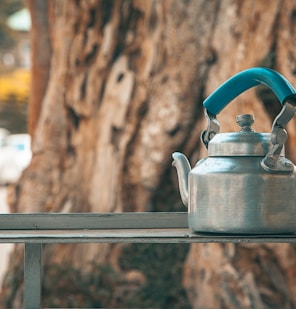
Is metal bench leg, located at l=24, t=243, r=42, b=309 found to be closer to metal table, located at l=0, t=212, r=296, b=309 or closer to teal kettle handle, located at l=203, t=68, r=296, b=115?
metal table, located at l=0, t=212, r=296, b=309

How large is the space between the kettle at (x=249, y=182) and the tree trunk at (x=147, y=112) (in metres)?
3.41

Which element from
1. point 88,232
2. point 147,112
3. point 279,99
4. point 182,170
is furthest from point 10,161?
point 279,99

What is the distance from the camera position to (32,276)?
1.71 meters

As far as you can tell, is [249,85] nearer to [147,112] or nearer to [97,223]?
[97,223]

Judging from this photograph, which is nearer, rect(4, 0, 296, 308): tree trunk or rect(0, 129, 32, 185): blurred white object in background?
rect(4, 0, 296, 308): tree trunk

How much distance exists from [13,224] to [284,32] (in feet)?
11.8

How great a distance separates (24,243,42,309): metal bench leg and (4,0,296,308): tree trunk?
3497mm

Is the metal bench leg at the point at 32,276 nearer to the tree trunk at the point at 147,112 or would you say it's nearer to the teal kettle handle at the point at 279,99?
the teal kettle handle at the point at 279,99

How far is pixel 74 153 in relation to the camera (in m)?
6.45

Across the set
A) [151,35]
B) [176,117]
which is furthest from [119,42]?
[176,117]

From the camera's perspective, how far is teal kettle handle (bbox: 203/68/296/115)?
5.30ft

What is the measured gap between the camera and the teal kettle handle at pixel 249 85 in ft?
5.30

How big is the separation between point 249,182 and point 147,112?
4340 mm

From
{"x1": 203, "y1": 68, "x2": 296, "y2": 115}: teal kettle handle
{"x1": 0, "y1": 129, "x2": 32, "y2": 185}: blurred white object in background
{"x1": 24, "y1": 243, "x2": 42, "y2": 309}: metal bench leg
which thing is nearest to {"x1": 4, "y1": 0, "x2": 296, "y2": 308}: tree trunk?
{"x1": 203, "y1": 68, "x2": 296, "y2": 115}: teal kettle handle
